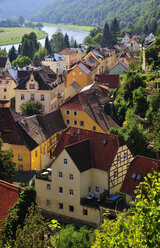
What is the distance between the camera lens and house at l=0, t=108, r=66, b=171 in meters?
47.9

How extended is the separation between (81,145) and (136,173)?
19.6 ft

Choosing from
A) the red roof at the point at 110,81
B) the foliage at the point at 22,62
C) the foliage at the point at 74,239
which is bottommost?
the foliage at the point at 22,62

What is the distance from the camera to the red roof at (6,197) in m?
28.1

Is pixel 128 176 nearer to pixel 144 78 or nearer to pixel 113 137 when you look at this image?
pixel 113 137

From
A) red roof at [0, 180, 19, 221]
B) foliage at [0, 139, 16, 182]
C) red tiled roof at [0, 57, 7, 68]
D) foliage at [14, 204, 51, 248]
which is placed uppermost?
foliage at [14, 204, 51, 248]

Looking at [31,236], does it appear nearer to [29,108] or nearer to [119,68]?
[29,108]

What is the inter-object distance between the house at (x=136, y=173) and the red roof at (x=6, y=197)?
11.2m

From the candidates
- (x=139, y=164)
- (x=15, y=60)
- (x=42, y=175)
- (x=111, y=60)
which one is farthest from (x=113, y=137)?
(x=15, y=60)

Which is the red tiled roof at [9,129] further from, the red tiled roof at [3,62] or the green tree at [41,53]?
the green tree at [41,53]

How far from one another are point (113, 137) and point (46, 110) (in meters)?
28.7

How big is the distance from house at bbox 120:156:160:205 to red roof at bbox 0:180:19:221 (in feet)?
36.7

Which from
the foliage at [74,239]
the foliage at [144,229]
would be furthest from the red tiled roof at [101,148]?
the foliage at [144,229]

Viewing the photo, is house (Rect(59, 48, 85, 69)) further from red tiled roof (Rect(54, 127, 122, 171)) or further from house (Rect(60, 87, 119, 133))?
red tiled roof (Rect(54, 127, 122, 171))

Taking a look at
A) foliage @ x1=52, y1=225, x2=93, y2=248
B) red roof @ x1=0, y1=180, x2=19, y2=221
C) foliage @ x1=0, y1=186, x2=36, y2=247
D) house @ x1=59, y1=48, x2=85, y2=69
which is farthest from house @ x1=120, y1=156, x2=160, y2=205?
house @ x1=59, y1=48, x2=85, y2=69
